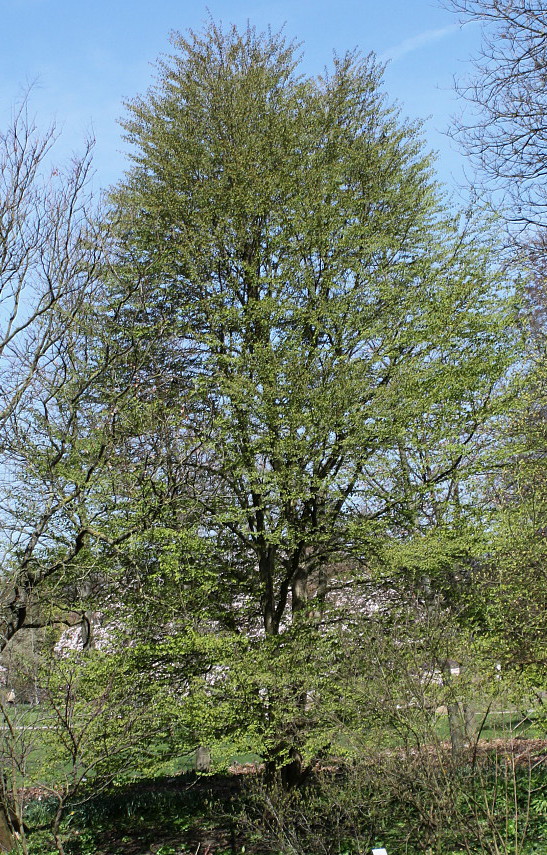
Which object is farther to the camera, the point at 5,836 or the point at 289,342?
the point at 289,342

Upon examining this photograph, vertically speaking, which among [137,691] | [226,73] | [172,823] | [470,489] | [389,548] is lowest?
[172,823]

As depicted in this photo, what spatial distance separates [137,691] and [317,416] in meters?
4.16

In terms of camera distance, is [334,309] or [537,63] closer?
[537,63]

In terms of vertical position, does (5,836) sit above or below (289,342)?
below

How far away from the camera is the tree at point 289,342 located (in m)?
9.41

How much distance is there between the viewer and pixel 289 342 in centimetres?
995

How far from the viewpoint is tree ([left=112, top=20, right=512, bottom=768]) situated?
371 inches

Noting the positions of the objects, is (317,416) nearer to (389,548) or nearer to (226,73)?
(389,548)

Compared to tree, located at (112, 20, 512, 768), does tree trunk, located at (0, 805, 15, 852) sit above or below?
below

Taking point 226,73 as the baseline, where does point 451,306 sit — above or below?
below

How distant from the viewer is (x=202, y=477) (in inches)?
406

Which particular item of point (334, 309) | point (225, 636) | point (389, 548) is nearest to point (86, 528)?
point (225, 636)

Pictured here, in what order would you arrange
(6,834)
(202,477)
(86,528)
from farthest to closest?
(202,477)
(6,834)
(86,528)

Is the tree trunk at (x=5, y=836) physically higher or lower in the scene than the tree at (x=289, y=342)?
lower
